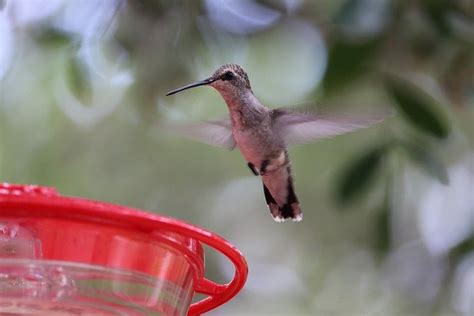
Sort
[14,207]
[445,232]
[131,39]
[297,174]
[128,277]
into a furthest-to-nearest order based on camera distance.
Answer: [297,174] < [445,232] < [131,39] < [128,277] < [14,207]

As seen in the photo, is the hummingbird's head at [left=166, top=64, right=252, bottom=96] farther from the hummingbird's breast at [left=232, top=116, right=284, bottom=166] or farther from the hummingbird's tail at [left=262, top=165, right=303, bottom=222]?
the hummingbird's tail at [left=262, top=165, right=303, bottom=222]

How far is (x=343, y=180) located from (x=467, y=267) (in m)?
0.88

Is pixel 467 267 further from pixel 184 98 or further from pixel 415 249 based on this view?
pixel 184 98

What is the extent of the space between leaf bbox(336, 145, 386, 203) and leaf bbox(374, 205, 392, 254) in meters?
0.18

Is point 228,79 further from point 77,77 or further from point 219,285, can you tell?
point 77,77

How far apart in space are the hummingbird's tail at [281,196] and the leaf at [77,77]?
109 centimetres

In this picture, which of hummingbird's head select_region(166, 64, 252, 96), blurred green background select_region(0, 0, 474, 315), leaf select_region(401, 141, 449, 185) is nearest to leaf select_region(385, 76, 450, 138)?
blurred green background select_region(0, 0, 474, 315)

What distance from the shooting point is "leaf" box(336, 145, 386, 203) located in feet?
9.06

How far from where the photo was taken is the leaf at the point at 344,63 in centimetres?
266

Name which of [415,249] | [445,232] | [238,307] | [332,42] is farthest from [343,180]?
[238,307]

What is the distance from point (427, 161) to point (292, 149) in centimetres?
196

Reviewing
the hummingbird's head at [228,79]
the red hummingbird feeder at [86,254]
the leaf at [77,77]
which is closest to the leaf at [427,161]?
the hummingbird's head at [228,79]

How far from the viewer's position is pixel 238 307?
5488 mm

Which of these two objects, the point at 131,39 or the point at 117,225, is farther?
the point at 131,39
